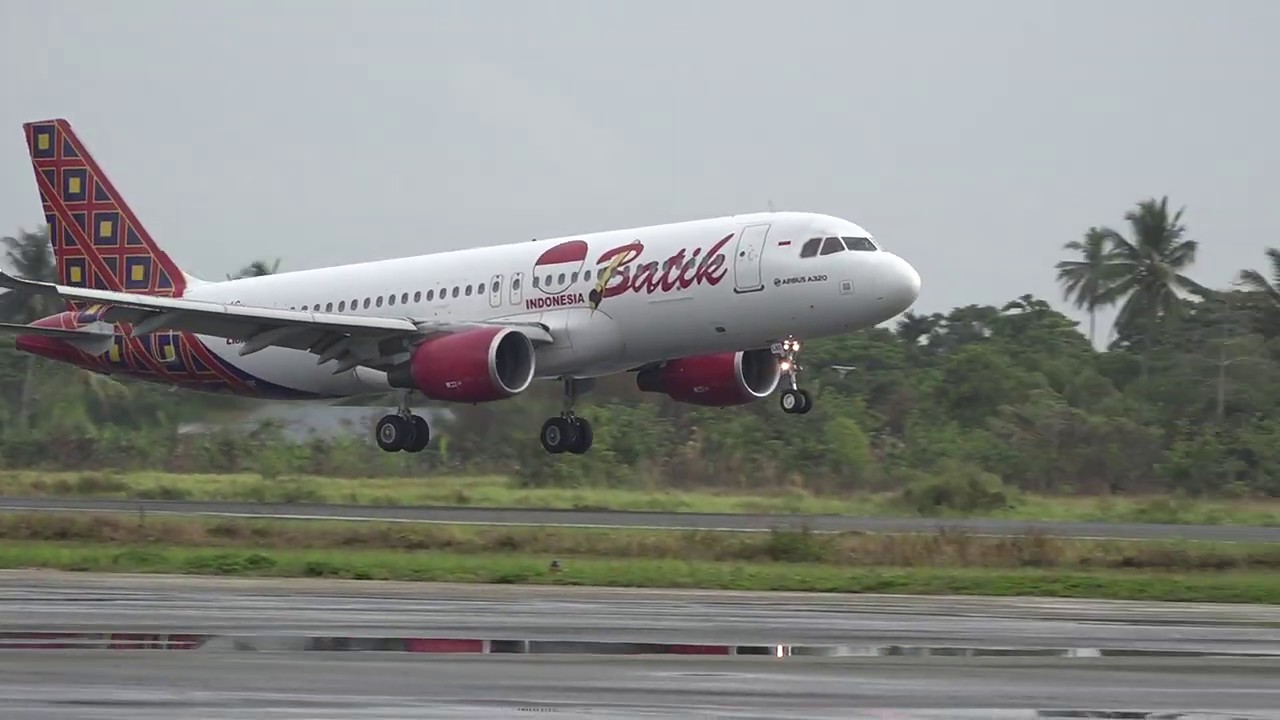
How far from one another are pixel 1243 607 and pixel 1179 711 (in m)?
11.0

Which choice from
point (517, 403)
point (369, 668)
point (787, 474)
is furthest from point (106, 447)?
point (369, 668)

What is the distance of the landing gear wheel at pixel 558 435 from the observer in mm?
39312

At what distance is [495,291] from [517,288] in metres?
0.52

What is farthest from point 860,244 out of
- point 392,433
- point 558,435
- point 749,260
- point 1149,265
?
point 1149,265

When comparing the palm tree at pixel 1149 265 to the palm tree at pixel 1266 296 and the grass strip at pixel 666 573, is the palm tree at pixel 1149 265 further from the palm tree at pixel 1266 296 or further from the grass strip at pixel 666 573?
the grass strip at pixel 666 573

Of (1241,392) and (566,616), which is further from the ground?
(1241,392)

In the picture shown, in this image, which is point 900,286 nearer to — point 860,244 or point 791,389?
point 860,244

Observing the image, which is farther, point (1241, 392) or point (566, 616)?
point (1241, 392)

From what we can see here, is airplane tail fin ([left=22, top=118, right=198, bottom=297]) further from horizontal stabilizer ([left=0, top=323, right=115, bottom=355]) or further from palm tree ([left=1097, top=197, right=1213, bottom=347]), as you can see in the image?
palm tree ([left=1097, top=197, right=1213, bottom=347])

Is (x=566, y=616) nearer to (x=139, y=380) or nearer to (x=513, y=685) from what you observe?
(x=513, y=685)

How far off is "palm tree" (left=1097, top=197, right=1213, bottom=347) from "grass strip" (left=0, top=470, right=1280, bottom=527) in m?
43.7

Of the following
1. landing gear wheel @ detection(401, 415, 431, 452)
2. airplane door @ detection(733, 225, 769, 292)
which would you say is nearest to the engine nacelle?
landing gear wheel @ detection(401, 415, 431, 452)

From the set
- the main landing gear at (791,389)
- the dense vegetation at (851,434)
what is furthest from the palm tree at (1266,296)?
the main landing gear at (791,389)

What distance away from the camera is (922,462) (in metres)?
48.7
